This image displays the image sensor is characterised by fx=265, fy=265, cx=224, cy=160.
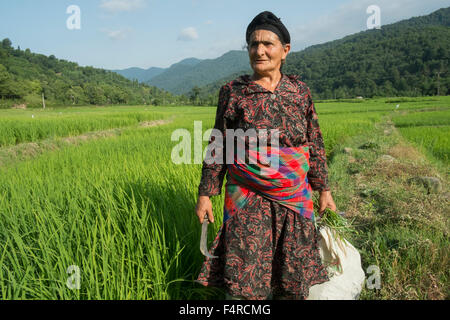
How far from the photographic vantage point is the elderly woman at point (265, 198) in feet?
3.58

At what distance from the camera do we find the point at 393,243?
181 cm

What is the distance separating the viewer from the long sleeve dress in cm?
108

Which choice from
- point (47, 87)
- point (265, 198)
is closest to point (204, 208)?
point (265, 198)

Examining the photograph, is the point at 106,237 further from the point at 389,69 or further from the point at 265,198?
the point at 389,69

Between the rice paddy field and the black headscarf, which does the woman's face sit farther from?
the rice paddy field

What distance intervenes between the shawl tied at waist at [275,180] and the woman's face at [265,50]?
1.14 ft

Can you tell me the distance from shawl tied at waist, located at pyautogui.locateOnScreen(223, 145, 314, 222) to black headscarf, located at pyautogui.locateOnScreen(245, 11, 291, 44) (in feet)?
1.64

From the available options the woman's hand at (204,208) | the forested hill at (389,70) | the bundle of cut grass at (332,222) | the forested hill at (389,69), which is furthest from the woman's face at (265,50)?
the forested hill at (389,69)

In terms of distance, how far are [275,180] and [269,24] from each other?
2.16 ft

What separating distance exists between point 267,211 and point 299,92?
556 millimetres

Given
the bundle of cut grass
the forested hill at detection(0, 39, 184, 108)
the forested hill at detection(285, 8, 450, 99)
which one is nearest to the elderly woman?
the bundle of cut grass
